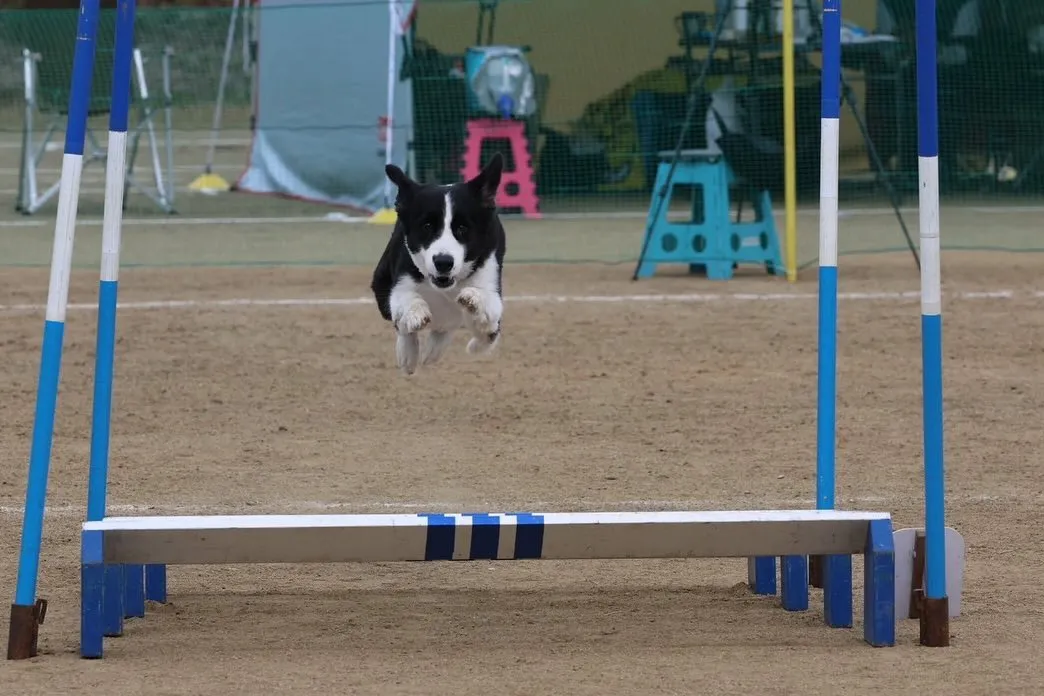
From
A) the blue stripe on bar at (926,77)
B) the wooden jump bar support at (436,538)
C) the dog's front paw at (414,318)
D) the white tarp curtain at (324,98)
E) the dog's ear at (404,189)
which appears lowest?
the wooden jump bar support at (436,538)

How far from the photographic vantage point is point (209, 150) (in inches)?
750

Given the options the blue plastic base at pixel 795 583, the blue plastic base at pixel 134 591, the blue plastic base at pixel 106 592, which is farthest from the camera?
the blue plastic base at pixel 795 583

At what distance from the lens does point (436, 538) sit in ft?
16.6

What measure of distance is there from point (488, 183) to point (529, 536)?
1.40m

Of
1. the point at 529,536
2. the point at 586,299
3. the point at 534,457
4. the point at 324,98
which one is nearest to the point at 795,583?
the point at 529,536

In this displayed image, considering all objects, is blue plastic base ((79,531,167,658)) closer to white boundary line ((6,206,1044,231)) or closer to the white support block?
the white support block

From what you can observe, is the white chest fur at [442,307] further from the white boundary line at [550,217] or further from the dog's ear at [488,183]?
the white boundary line at [550,217]

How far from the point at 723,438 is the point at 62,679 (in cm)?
436

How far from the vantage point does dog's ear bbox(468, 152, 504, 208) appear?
577 centimetres

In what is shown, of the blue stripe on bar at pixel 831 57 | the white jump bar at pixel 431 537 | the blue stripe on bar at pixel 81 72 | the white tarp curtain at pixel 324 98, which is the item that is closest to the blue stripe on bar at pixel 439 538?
the white jump bar at pixel 431 537

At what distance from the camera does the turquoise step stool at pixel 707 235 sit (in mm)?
13680

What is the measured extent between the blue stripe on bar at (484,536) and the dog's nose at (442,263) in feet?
3.30

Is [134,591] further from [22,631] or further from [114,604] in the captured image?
[22,631]

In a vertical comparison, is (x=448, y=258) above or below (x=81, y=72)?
below
